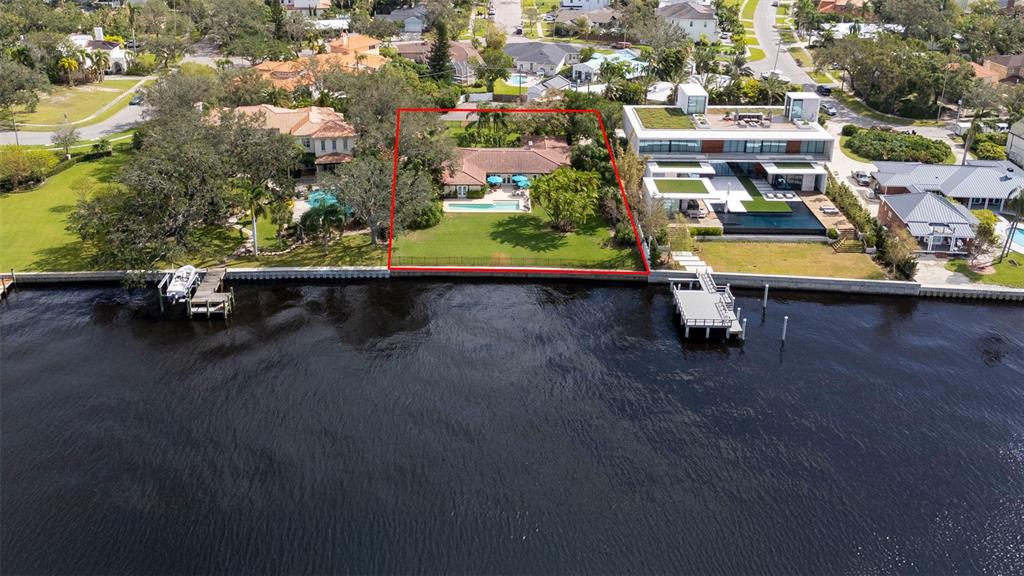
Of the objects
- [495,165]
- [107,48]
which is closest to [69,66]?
[107,48]

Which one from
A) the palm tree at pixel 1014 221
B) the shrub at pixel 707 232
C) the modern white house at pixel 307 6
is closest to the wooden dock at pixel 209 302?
the shrub at pixel 707 232

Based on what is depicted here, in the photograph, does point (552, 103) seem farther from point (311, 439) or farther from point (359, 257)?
point (311, 439)

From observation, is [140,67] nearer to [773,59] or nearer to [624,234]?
[624,234]

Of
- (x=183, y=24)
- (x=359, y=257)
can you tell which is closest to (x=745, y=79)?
(x=359, y=257)

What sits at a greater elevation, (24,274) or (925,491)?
(24,274)

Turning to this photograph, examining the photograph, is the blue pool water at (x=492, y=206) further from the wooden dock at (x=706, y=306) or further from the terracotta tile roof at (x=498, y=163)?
the wooden dock at (x=706, y=306)

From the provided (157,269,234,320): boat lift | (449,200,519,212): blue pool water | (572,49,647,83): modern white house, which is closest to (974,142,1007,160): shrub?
(572,49,647,83): modern white house

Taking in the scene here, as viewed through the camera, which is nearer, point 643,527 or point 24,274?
point 643,527
